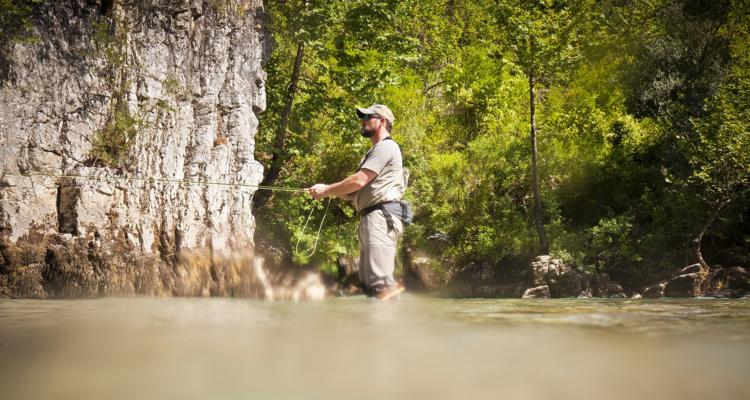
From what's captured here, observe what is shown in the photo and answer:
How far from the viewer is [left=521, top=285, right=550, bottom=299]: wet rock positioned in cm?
1938

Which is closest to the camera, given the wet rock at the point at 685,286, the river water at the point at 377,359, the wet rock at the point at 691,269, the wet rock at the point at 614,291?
the river water at the point at 377,359

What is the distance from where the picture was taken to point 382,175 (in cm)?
668

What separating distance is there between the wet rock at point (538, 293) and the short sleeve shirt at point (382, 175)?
1367 cm

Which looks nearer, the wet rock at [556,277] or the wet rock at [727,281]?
the wet rock at [727,281]

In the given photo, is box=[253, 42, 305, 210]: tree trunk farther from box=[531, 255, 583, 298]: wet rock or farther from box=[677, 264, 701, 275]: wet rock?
box=[677, 264, 701, 275]: wet rock

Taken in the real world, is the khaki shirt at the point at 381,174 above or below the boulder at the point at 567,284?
above

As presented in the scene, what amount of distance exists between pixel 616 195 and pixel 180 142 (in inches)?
617

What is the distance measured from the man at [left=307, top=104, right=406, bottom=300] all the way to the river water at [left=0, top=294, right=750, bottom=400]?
176 cm

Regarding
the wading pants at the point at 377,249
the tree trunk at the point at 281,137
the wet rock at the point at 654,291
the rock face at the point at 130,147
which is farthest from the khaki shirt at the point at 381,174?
the wet rock at the point at 654,291

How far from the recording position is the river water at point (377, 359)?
2.57 m

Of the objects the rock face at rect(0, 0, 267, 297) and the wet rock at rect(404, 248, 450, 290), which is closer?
the rock face at rect(0, 0, 267, 297)

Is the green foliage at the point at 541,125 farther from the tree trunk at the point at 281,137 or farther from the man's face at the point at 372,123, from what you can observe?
the man's face at the point at 372,123

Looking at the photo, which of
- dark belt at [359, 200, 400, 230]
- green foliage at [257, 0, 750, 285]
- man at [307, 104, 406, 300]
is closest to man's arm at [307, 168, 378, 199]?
man at [307, 104, 406, 300]

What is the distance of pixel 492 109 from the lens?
83.1ft
